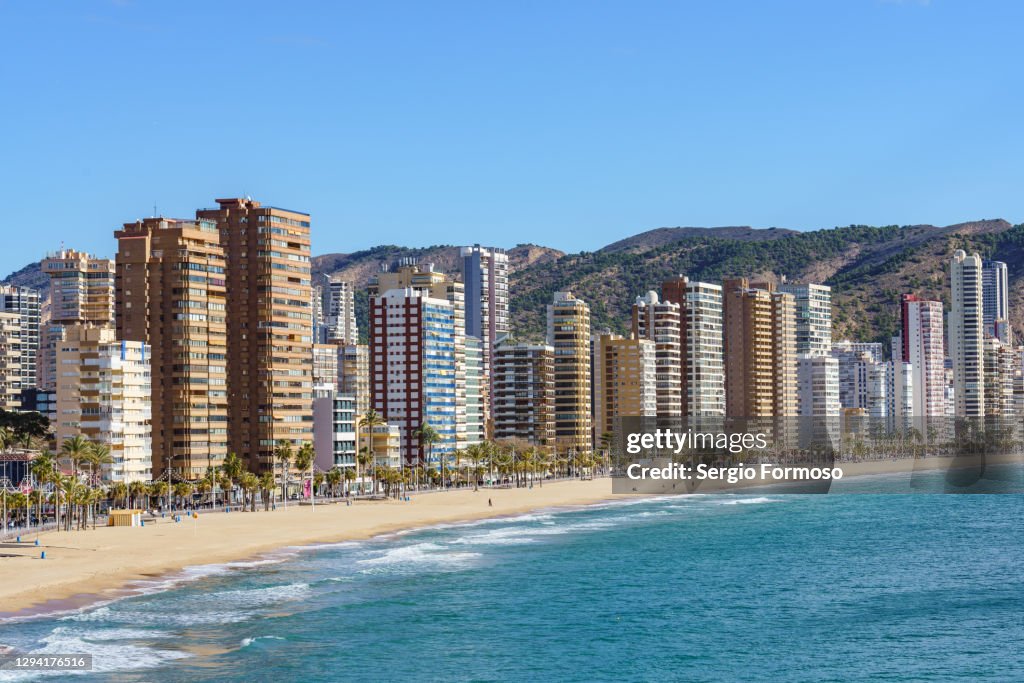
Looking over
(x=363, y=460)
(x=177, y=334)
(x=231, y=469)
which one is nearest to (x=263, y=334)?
(x=177, y=334)

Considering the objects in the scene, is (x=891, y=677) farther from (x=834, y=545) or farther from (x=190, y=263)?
(x=190, y=263)

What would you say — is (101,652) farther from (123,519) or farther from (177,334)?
(177,334)

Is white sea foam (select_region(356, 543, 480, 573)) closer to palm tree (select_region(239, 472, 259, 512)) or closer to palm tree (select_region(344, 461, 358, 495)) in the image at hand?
palm tree (select_region(239, 472, 259, 512))

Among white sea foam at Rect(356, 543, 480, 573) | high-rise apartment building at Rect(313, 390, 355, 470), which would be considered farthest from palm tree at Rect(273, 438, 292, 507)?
white sea foam at Rect(356, 543, 480, 573)

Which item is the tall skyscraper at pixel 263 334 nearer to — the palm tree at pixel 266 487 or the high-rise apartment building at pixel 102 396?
the palm tree at pixel 266 487

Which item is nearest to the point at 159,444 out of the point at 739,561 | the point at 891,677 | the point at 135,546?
the point at 135,546

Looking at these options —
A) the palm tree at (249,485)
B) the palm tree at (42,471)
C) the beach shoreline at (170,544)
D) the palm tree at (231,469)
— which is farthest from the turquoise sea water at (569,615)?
the palm tree at (231,469)
